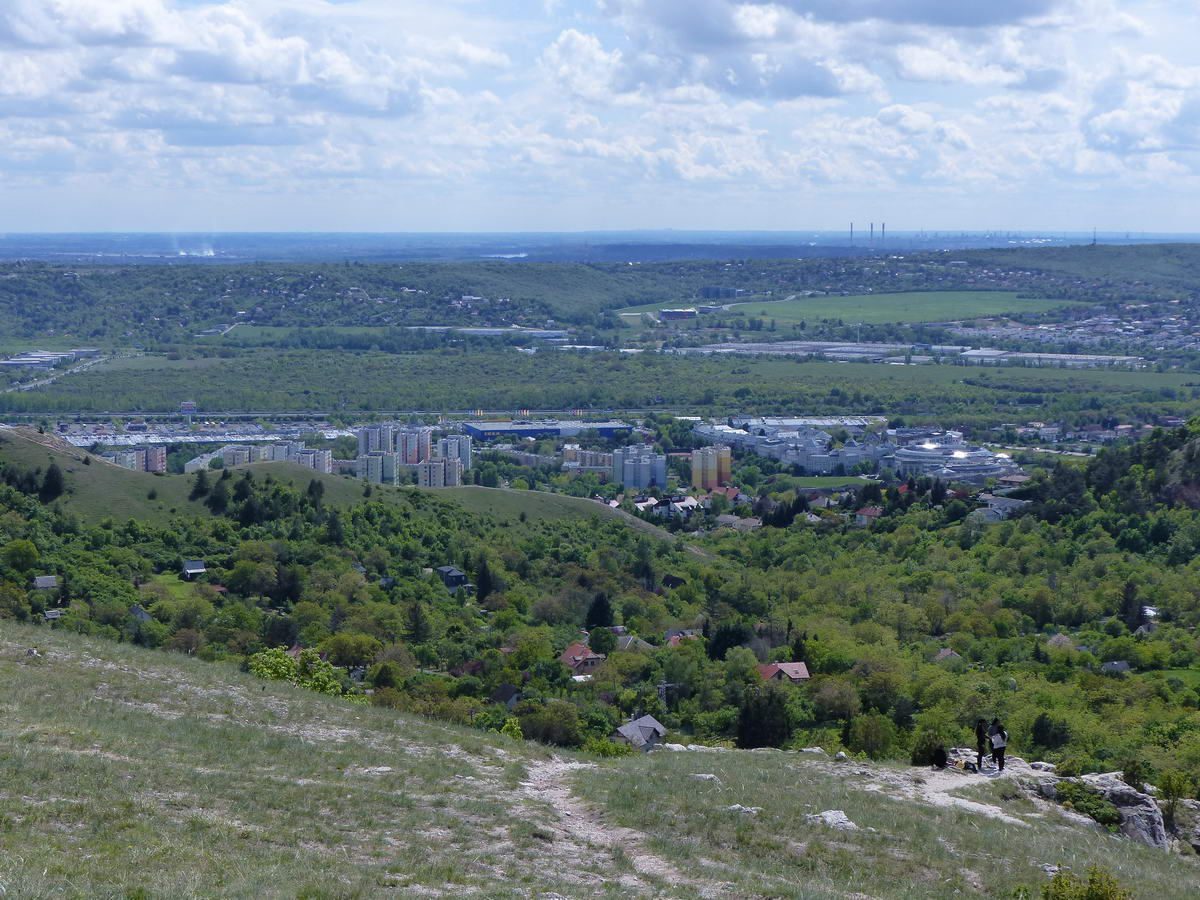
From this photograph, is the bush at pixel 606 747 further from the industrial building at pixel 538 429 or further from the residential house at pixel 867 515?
the industrial building at pixel 538 429

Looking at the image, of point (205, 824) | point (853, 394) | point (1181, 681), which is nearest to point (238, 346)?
point (853, 394)

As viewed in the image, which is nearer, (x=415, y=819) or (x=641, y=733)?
(x=415, y=819)

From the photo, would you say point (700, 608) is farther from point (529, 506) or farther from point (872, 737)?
point (872, 737)

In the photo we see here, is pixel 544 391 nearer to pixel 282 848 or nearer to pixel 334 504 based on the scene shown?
pixel 334 504

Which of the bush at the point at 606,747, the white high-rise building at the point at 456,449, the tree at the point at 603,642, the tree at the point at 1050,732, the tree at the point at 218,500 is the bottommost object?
the white high-rise building at the point at 456,449

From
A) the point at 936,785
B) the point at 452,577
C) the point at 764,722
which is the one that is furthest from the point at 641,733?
the point at 452,577

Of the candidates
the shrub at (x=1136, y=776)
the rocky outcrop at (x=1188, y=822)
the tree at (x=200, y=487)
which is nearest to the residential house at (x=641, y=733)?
the shrub at (x=1136, y=776)
